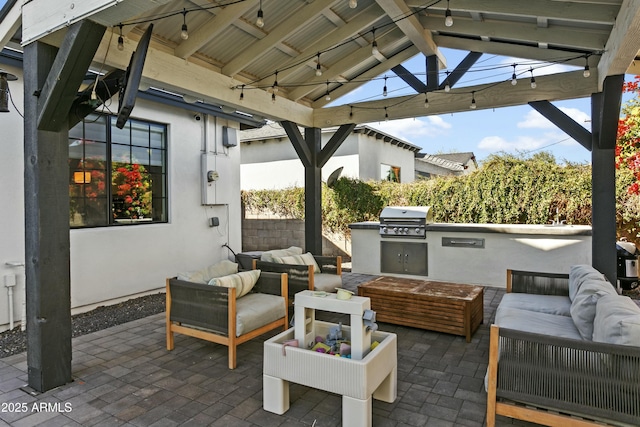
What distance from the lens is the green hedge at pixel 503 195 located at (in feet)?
21.1

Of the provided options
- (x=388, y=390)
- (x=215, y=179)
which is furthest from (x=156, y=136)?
(x=388, y=390)

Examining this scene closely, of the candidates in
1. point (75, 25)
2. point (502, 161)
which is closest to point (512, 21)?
point (502, 161)

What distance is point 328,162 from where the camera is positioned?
1127 cm

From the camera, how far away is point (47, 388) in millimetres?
2809

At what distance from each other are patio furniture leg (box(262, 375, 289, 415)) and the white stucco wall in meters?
3.38

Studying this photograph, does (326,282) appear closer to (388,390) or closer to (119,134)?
(388,390)

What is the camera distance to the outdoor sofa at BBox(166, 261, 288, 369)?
10.7 ft

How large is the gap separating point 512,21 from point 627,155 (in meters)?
3.25

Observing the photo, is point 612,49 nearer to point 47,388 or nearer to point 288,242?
point 47,388

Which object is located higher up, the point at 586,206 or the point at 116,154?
the point at 116,154

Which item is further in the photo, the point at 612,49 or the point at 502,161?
the point at 502,161

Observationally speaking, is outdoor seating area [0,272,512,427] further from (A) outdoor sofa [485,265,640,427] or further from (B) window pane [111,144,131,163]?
(B) window pane [111,144,131,163]

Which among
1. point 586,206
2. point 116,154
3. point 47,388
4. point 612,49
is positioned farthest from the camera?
point 586,206

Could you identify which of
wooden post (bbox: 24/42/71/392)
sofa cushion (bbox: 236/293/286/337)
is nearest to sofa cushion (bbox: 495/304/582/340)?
sofa cushion (bbox: 236/293/286/337)
